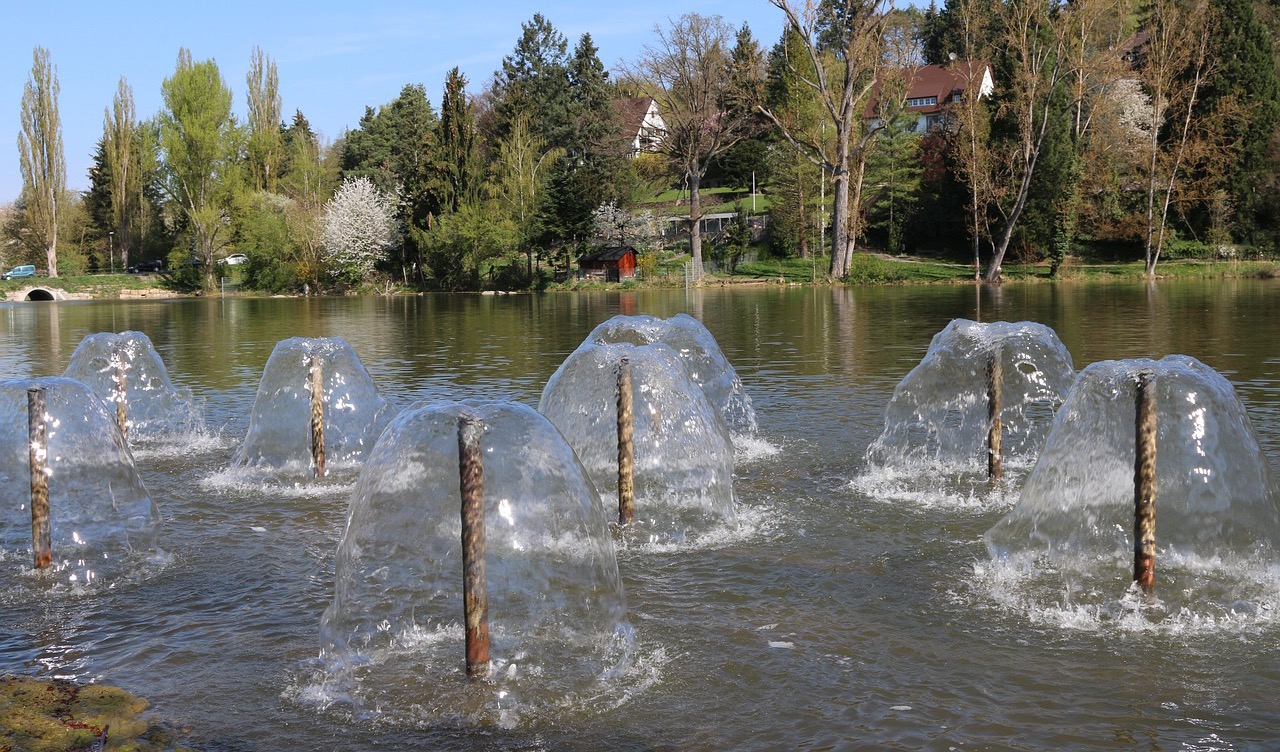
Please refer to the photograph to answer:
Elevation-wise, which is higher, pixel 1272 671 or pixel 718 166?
pixel 718 166

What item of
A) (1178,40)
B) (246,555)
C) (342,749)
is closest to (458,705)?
(342,749)

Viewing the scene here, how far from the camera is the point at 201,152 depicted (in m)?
92.6

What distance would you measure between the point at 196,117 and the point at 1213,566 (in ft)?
311

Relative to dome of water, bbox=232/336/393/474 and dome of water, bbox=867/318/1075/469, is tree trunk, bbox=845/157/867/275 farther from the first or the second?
dome of water, bbox=232/336/393/474

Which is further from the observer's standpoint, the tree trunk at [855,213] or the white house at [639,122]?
the white house at [639,122]

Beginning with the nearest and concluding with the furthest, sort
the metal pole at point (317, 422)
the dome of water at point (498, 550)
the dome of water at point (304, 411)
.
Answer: the dome of water at point (498, 550) < the metal pole at point (317, 422) < the dome of water at point (304, 411)

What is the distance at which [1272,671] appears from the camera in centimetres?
766

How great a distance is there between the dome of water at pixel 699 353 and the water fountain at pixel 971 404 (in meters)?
2.64

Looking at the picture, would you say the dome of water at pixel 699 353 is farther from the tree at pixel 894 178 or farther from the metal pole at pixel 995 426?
the tree at pixel 894 178

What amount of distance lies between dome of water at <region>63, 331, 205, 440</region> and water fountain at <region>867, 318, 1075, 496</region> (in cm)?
1096

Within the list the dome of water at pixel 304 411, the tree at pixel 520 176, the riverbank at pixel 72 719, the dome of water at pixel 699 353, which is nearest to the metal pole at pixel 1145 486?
the riverbank at pixel 72 719

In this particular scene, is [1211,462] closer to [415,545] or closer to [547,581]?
[547,581]

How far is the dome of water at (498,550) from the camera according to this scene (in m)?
8.02

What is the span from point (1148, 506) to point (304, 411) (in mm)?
11168
